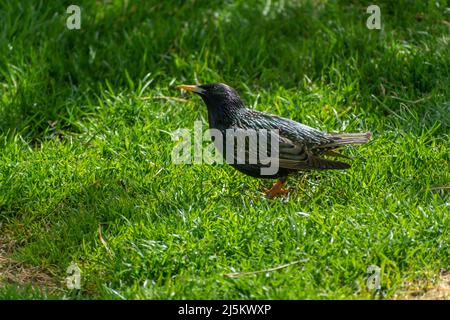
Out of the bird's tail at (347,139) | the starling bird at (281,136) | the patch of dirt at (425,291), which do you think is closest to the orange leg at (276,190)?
the starling bird at (281,136)

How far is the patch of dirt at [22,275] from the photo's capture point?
5164 mm

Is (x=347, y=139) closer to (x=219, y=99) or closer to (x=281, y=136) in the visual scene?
(x=281, y=136)

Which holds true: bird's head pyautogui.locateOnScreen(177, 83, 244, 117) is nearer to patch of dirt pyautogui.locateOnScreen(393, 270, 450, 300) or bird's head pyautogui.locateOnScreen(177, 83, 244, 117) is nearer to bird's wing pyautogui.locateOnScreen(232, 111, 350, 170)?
bird's wing pyautogui.locateOnScreen(232, 111, 350, 170)

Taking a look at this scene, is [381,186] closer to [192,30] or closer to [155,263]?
[155,263]

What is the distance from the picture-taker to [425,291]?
4.76 metres

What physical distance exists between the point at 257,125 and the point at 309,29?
1922mm

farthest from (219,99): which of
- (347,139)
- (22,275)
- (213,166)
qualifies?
(22,275)

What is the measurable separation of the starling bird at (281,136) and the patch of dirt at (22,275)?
1.46 metres

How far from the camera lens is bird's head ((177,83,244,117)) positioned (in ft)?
20.0

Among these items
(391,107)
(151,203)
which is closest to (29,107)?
(151,203)

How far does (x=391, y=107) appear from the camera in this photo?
6.74 m

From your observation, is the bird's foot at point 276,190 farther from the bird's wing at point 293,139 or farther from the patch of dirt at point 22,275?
the patch of dirt at point 22,275

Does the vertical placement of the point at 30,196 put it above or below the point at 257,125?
below
